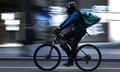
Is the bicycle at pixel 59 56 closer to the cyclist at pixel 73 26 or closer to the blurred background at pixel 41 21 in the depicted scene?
the cyclist at pixel 73 26

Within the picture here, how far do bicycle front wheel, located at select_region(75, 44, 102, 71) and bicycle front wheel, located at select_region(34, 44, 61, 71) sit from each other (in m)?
0.46

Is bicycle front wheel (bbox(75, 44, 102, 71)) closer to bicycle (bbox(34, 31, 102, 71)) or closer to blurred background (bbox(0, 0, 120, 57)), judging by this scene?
bicycle (bbox(34, 31, 102, 71))

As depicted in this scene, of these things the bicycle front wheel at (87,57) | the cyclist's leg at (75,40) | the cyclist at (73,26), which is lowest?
A: the bicycle front wheel at (87,57)

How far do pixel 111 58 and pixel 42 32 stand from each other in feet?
8.41

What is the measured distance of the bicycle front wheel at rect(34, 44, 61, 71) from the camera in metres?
10.2

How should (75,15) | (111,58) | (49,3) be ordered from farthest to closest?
1. (49,3)
2. (111,58)
3. (75,15)

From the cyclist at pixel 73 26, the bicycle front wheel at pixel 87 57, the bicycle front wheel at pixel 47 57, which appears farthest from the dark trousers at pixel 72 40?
the bicycle front wheel at pixel 47 57

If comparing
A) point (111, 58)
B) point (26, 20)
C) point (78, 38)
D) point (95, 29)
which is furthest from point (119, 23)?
point (78, 38)

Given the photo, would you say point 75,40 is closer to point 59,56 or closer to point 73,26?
point 73,26

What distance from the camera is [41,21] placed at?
14352mm

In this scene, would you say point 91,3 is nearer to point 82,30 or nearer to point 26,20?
point 26,20

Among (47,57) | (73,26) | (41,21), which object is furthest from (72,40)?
(41,21)

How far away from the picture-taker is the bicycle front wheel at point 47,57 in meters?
10.2

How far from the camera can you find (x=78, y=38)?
10094 mm
